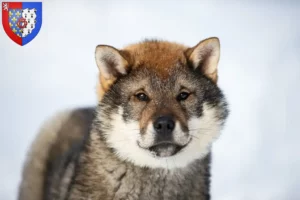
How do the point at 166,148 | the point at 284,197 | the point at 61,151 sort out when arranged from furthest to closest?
the point at 284,197
the point at 61,151
the point at 166,148

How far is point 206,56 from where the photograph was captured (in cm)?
301

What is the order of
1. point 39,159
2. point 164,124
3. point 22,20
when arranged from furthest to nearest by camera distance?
point 22,20 → point 39,159 → point 164,124

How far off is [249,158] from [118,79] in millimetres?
1287

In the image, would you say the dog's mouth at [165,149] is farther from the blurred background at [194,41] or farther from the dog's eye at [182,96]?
the blurred background at [194,41]

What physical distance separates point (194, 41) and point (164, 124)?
1089 millimetres

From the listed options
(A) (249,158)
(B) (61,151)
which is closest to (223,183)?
(A) (249,158)

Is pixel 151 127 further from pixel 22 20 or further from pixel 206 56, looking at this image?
pixel 22 20

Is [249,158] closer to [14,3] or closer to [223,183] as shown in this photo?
[223,183]

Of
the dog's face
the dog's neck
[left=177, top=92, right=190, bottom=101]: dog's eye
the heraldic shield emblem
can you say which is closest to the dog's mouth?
the dog's face

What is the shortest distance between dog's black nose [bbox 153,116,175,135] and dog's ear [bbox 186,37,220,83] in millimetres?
446

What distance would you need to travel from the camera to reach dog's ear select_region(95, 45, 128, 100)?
2910mm

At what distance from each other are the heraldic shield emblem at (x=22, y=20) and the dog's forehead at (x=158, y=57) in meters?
0.87

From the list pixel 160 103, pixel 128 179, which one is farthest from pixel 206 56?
pixel 128 179

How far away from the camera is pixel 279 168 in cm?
369
